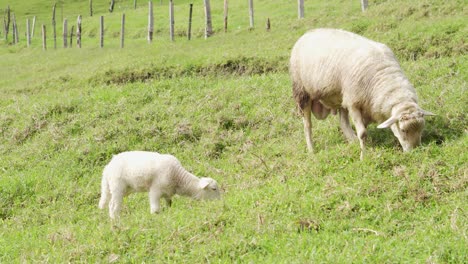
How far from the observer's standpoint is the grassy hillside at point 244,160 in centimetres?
676

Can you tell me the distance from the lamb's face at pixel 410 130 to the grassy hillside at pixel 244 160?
22 cm

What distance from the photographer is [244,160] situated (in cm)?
1114

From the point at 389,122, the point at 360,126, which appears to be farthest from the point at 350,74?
the point at 389,122

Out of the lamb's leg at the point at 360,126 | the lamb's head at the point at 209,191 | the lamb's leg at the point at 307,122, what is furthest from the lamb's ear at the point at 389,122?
the lamb's head at the point at 209,191

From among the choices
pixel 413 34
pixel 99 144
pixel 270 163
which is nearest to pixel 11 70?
pixel 99 144

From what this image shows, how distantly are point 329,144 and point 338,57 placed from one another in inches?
66.3

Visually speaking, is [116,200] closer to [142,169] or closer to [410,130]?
[142,169]

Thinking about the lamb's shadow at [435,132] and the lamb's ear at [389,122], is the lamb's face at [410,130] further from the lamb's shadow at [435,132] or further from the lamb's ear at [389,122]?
the lamb's shadow at [435,132]

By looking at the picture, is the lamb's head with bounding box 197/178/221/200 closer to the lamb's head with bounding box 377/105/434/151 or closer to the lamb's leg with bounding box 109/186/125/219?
the lamb's leg with bounding box 109/186/125/219

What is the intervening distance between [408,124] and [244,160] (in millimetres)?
3586

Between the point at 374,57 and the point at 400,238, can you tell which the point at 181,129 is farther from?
the point at 400,238

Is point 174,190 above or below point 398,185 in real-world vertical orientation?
below

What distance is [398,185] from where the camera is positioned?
7.61 m

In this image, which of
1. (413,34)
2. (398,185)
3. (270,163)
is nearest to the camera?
(398,185)
